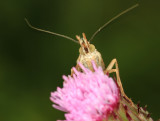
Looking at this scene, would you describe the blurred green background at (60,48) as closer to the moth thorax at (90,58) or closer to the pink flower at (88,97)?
the moth thorax at (90,58)

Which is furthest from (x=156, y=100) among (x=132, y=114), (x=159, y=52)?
(x=132, y=114)

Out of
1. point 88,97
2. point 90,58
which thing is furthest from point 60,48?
point 88,97

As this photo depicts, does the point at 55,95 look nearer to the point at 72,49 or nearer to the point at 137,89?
the point at 137,89

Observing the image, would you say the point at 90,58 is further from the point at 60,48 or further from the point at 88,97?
the point at 60,48

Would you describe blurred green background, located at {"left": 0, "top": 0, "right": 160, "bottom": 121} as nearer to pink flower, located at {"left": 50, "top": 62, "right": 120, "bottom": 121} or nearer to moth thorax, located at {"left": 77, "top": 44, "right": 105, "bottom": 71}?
moth thorax, located at {"left": 77, "top": 44, "right": 105, "bottom": 71}

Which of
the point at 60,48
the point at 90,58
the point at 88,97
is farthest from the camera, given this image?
the point at 60,48

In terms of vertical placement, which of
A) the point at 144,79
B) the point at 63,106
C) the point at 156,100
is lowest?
the point at 63,106
